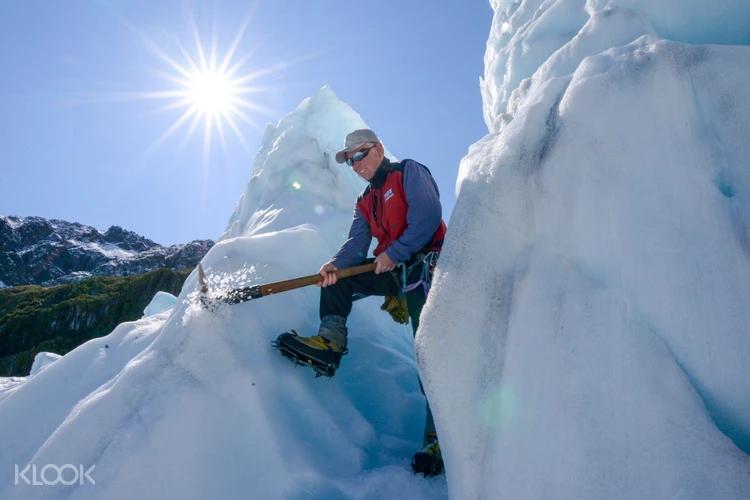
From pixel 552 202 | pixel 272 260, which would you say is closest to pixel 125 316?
pixel 272 260

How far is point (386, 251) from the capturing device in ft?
9.05

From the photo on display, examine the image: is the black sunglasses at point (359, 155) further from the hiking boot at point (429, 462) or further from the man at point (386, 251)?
the hiking boot at point (429, 462)

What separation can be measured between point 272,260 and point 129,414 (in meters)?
1.74

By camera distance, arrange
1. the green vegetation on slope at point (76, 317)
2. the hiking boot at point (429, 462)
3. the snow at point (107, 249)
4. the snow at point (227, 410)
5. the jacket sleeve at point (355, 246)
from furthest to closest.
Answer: the snow at point (107, 249), the green vegetation on slope at point (76, 317), the jacket sleeve at point (355, 246), the hiking boot at point (429, 462), the snow at point (227, 410)

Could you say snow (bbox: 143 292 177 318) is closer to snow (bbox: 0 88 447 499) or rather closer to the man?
snow (bbox: 0 88 447 499)

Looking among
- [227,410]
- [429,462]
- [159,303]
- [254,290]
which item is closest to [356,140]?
[254,290]

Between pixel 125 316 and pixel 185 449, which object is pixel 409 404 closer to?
pixel 185 449

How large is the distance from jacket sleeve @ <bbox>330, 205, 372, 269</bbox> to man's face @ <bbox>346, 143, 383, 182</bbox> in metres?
0.32

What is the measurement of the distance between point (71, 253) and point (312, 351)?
273 feet

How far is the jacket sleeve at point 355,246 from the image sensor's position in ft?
10.4

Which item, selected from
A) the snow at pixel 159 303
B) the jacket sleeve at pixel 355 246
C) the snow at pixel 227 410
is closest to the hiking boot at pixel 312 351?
the snow at pixel 227 410

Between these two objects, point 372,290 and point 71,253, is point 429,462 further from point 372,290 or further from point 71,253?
point 71,253

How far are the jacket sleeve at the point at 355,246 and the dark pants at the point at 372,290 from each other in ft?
0.80

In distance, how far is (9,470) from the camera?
6.84ft
